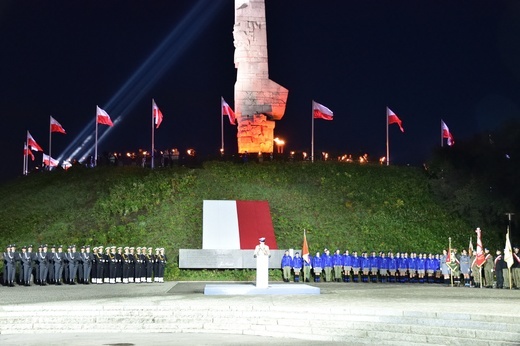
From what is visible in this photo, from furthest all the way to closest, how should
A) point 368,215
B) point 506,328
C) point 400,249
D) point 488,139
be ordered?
point 488,139
point 368,215
point 400,249
point 506,328

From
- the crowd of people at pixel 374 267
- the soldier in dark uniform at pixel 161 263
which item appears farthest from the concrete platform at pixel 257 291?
the soldier in dark uniform at pixel 161 263

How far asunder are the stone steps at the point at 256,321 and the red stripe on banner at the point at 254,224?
46.0ft

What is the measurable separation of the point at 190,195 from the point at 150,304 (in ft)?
63.8

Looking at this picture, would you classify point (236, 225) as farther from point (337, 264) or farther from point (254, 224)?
point (337, 264)

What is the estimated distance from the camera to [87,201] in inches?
1501

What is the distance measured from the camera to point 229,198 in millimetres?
37312

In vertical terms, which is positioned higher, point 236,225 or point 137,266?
point 236,225

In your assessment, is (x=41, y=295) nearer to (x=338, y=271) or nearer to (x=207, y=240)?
(x=207, y=240)

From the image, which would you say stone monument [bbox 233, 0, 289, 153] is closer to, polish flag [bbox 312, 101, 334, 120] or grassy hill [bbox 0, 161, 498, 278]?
polish flag [bbox 312, 101, 334, 120]

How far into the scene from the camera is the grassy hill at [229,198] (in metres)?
33.8

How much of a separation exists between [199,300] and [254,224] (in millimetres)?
14363

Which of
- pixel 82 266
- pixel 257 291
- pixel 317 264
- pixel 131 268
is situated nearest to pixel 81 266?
pixel 82 266

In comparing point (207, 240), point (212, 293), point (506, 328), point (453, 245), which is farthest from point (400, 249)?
point (506, 328)

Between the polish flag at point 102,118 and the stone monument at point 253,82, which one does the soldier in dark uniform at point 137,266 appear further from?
the stone monument at point 253,82
